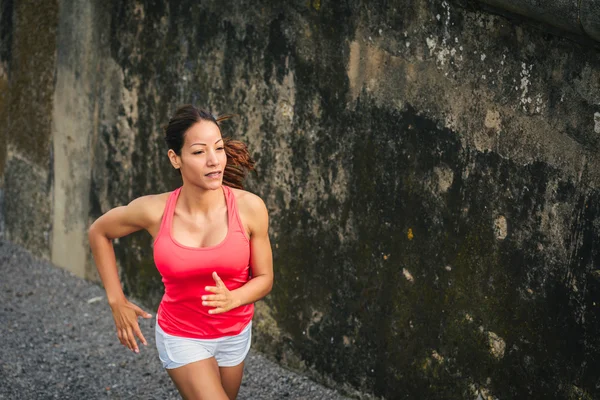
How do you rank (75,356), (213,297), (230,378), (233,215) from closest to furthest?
1. (213,297)
2. (233,215)
3. (230,378)
4. (75,356)

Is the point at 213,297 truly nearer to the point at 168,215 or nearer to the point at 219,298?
the point at 219,298

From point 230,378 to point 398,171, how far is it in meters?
1.51

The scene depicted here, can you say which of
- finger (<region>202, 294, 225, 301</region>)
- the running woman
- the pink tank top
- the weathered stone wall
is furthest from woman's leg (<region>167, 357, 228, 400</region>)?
the weathered stone wall

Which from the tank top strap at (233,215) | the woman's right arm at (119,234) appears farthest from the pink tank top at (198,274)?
the woman's right arm at (119,234)

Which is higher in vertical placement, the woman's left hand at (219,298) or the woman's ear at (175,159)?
the woman's ear at (175,159)

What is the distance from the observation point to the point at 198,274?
415 centimetres

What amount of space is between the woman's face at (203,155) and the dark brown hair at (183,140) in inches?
1.1

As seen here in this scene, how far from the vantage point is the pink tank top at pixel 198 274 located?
4.13 meters

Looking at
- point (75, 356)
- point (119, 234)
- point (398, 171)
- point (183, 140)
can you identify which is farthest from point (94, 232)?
point (75, 356)

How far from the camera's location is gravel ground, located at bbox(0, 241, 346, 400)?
18.9 feet

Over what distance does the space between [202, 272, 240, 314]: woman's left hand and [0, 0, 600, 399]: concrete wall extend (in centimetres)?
146

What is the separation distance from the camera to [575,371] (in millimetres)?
4457

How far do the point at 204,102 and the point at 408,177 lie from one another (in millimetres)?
1809

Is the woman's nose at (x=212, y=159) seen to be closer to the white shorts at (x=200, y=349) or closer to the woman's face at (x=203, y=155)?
the woman's face at (x=203, y=155)
